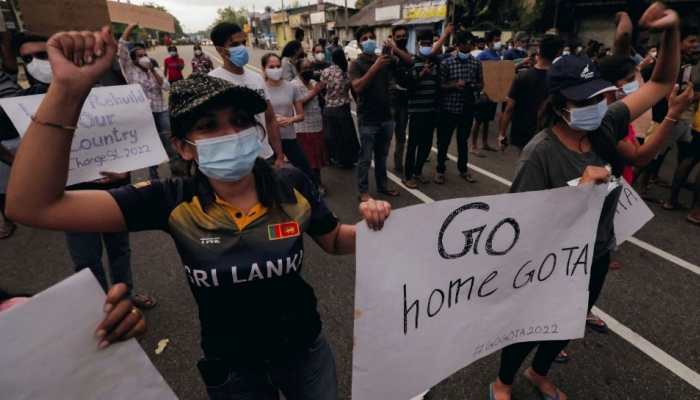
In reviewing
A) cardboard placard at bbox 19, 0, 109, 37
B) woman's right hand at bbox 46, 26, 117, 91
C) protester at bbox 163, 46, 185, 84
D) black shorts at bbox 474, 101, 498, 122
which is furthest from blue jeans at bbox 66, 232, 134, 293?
protester at bbox 163, 46, 185, 84

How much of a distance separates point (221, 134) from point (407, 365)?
3.89ft

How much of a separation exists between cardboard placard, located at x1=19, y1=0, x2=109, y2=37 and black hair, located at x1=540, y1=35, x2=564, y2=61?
15.0 feet

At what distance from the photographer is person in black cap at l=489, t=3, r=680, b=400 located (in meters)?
1.92

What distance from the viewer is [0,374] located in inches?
34.8

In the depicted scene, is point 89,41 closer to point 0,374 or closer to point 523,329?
point 0,374

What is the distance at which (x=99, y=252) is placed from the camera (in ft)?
9.25

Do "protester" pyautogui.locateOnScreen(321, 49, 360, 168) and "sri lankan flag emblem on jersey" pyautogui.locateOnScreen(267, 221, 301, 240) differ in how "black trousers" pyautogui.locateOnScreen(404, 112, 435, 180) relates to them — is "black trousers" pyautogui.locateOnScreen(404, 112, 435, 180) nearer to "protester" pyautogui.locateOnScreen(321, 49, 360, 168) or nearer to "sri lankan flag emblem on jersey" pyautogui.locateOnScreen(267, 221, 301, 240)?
"protester" pyautogui.locateOnScreen(321, 49, 360, 168)

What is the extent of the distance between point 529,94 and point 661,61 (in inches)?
109

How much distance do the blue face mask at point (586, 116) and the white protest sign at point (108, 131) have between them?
110 inches

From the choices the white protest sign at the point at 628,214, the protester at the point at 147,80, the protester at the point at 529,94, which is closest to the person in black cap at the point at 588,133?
the white protest sign at the point at 628,214

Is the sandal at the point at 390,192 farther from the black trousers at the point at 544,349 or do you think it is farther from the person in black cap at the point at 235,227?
the person in black cap at the point at 235,227

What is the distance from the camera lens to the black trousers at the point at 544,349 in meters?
2.12

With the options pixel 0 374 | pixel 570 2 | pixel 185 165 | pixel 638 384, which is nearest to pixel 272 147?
pixel 185 165

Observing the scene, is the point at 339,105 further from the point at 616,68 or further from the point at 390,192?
the point at 616,68
